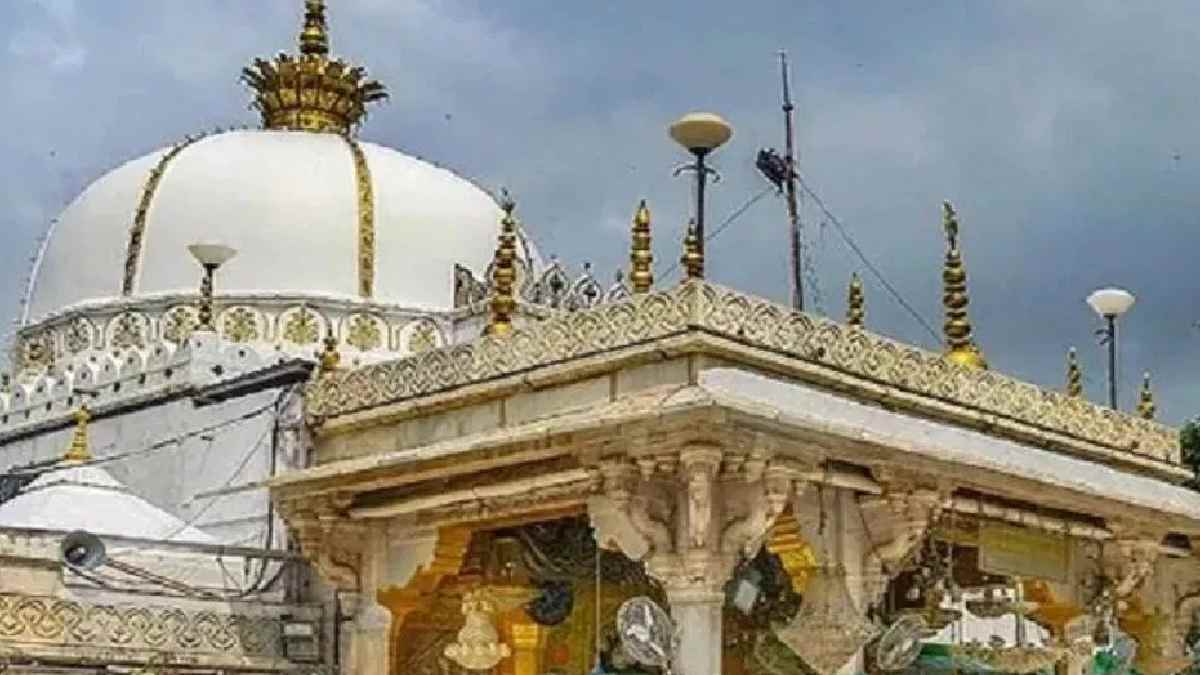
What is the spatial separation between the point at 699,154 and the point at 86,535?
4.53 metres

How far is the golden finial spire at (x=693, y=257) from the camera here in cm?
1005

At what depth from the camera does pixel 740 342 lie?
9.99 m

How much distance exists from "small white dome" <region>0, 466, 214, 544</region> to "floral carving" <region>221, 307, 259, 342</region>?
5.04m

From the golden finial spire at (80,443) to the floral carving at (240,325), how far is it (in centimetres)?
319

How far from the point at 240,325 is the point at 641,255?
884cm

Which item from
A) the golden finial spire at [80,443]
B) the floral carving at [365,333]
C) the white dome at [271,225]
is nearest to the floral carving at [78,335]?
the white dome at [271,225]

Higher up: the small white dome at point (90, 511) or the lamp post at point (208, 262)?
the lamp post at point (208, 262)

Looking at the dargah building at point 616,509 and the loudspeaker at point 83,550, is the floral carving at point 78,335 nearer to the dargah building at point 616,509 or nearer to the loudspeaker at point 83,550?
the dargah building at point 616,509

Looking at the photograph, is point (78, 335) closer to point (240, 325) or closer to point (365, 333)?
point (240, 325)

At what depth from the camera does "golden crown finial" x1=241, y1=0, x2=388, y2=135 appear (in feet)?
74.6

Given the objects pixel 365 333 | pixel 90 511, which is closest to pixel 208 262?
pixel 365 333

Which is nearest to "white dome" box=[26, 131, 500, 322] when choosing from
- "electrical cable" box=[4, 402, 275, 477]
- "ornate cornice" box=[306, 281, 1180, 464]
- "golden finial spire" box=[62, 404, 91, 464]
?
"golden finial spire" box=[62, 404, 91, 464]

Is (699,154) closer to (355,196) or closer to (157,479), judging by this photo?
(157,479)

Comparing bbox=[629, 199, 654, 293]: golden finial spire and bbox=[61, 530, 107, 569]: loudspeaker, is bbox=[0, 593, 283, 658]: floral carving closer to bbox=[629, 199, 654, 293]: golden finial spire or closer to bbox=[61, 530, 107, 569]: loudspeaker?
bbox=[61, 530, 107, 569]: loudspeaker
